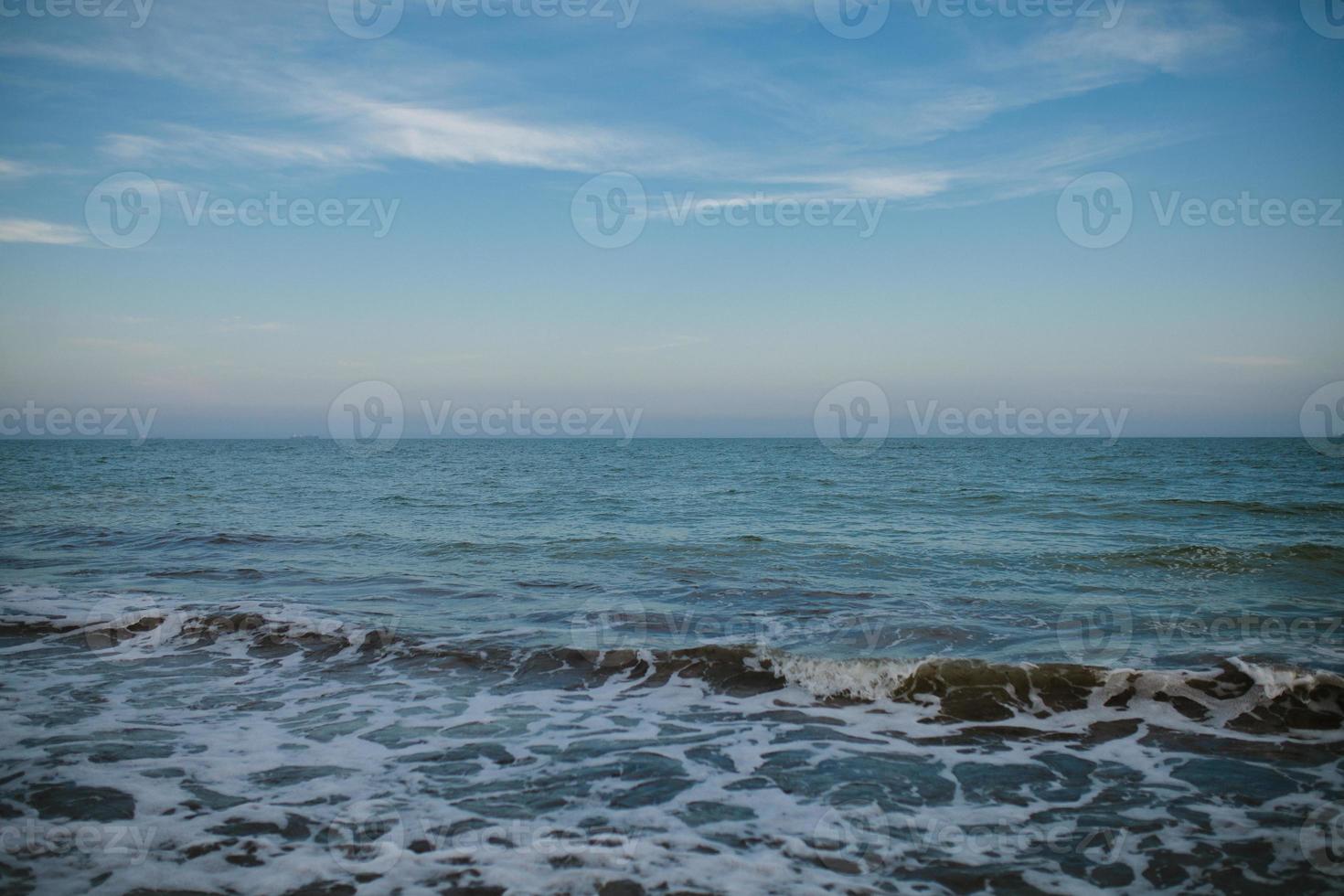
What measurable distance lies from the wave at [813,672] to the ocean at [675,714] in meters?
0.05

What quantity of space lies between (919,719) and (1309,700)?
4050 mm

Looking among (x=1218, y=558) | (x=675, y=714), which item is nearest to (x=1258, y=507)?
(x=1218, y=558)

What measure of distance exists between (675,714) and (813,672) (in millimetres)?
1956

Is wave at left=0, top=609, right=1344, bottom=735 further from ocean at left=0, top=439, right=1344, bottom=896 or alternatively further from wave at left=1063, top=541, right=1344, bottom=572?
wave at left=1063, top=541, right=1344, bottom=572

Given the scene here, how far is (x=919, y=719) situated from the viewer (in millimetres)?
7734

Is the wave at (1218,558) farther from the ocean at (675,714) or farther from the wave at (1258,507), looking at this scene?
the wave at (1258,507)

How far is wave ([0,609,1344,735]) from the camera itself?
25.8 ft

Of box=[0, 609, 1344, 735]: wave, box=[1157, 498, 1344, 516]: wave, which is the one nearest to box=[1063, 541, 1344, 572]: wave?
box=[1157, 498, 1344, 516]: wave

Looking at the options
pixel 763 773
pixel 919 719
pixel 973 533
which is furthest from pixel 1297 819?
pixel 973 533

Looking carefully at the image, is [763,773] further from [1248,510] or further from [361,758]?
[1248,510]

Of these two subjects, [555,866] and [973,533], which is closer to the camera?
[555,866]

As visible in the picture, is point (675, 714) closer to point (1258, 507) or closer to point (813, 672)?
point (813, 672)

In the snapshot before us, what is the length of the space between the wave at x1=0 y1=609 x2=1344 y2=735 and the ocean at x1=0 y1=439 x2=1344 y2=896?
5cm

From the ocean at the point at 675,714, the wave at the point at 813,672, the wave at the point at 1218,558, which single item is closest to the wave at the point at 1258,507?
the ocean at the point at 675,714
